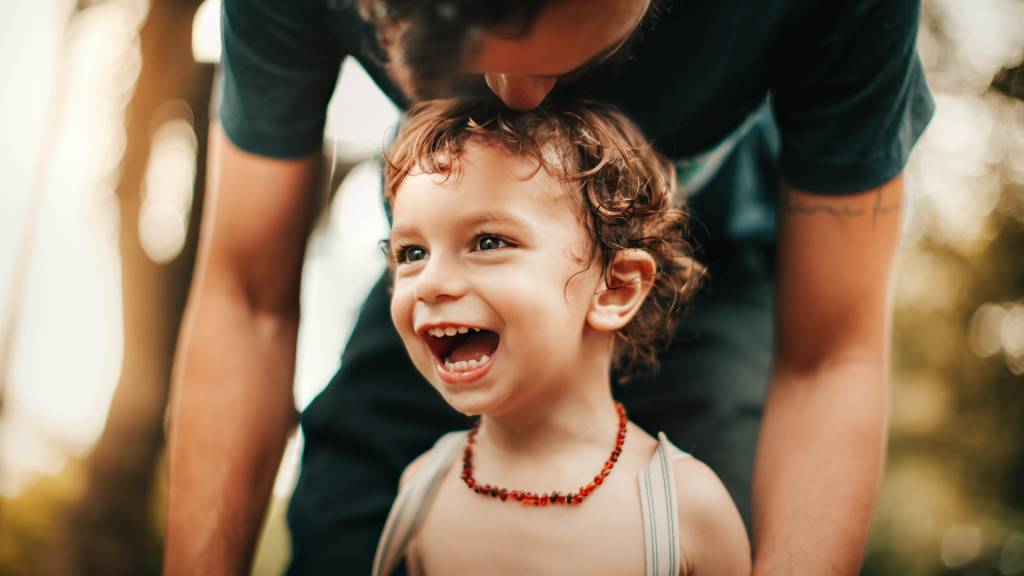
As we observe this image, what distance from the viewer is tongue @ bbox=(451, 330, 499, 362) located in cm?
90

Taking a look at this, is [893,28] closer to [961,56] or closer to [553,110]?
[553,110]

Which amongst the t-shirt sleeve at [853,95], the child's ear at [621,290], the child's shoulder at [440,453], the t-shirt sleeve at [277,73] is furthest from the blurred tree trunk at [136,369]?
the t-shirt sleeve at [853,95]

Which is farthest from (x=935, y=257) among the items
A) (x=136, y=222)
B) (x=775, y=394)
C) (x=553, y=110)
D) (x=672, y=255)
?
(x=136, y=222)

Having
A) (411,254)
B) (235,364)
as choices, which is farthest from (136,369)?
(411,254)

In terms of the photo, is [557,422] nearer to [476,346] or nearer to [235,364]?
[476,346]

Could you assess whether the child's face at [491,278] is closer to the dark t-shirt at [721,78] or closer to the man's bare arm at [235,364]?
the dark t-shirt at [721,78]

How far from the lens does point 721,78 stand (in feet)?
3.62

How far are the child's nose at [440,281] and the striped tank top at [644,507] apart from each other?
0.38m

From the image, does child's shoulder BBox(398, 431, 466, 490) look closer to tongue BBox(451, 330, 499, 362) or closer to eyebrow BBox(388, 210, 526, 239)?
tongue BBox(451, 330, 499, 362)

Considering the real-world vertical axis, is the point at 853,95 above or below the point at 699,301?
above

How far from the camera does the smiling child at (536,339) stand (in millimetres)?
848

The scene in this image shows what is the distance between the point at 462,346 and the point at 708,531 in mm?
471

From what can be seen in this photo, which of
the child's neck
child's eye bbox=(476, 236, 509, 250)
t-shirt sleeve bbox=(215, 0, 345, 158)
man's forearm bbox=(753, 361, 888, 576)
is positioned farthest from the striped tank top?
t-shirt sleeve bbox=(215, 0, 345, 158)

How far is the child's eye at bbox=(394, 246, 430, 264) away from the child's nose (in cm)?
7
